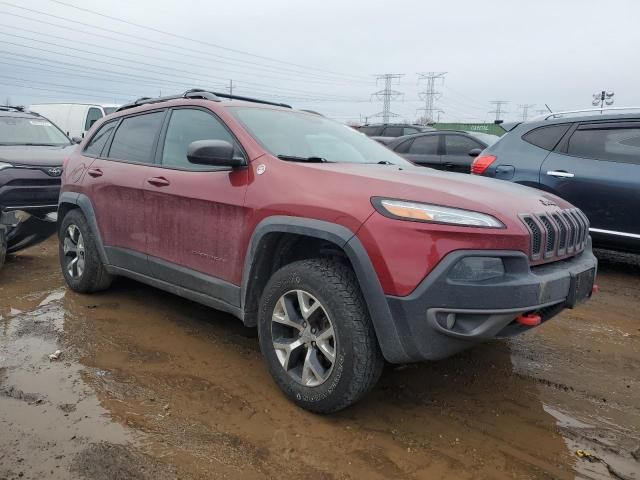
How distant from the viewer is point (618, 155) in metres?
5.29

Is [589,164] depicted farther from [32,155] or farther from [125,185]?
[32,155]

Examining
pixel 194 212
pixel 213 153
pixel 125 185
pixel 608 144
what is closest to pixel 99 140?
pixel 125 185

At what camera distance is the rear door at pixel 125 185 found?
12.7ft

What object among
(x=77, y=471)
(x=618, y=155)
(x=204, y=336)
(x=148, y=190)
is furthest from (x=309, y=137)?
(x=618, y=155)

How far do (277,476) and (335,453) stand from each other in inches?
12.3

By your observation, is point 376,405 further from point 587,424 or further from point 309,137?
point 309,137

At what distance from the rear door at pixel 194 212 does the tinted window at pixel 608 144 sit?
3.96 metres

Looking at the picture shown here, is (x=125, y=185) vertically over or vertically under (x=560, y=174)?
under

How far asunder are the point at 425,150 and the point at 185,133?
23.0ft

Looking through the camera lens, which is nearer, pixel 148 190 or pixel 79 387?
pixel 79 387

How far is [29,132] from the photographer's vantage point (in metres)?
7.47

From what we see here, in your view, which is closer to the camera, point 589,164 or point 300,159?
point 300,159

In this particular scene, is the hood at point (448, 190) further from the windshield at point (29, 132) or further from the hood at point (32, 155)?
the windshield at point (29, 132)

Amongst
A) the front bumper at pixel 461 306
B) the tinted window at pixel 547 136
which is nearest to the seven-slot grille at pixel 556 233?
the front bumper at pixel 461 306
